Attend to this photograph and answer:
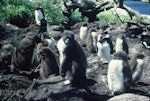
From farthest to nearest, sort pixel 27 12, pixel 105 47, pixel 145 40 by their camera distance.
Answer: pixel 27 12, pixel 145 40, pixel 105 47

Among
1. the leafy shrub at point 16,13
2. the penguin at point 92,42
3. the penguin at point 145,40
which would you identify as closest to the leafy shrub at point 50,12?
the leafy shrub at point 16,13

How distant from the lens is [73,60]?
8336mm

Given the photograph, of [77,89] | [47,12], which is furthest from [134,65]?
[47,12]

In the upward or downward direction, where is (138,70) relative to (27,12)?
downward

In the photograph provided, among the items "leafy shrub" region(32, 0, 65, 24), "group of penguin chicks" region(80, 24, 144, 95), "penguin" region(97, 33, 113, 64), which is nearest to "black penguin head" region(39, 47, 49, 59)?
"group of penguin chicks" region(80, 24, 144, 95)

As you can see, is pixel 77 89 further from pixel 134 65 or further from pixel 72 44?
pixel 134 65

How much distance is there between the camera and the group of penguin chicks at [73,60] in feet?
27.1

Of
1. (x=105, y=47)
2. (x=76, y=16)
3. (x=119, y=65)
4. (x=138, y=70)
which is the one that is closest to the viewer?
(x=119, y=65)

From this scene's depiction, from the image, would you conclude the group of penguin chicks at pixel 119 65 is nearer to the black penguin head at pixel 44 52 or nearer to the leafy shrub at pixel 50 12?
the black penguin head at pixel 44 52

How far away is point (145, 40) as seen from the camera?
13.6m

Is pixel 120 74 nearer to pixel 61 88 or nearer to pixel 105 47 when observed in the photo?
pixel 61 88

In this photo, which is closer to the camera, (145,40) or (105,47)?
(105,47)

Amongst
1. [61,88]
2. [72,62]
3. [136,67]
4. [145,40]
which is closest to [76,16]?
[145,40]

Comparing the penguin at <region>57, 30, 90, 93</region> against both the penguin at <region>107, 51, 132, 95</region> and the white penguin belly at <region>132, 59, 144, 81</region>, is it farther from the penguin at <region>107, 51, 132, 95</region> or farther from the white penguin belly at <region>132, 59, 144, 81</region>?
the white penguin belly at <region>132, 59, 144, 81</region>
